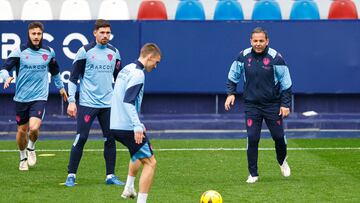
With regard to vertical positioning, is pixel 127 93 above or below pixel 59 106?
above

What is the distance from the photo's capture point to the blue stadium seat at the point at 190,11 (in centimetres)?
2436

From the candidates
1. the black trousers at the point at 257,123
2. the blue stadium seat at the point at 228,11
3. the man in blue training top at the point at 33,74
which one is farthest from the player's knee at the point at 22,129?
the blue stadium seat at the point at 228,11

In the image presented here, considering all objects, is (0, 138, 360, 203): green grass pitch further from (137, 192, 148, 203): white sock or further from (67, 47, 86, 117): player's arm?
(67, 47, 86, 117): player's arm

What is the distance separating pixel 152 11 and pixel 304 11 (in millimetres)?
3521

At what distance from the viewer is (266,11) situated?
80.5 ft

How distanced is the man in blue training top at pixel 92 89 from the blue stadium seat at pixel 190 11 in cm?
972

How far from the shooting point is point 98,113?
14.7m

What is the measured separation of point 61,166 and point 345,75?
28.0 feet

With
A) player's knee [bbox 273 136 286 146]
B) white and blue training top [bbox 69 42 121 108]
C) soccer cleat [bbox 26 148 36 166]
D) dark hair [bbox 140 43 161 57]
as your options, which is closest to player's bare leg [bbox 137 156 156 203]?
dark hair [bbox 140 43 161 57]

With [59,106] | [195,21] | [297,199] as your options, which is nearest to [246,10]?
[195,21]

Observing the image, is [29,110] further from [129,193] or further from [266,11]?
[266,11]

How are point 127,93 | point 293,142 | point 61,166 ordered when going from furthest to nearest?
point 293,142, point 61,166, point 127,93

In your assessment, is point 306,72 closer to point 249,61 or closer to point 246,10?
point 246,10

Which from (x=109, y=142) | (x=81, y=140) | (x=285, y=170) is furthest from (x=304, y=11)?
(x=81, y=140)
